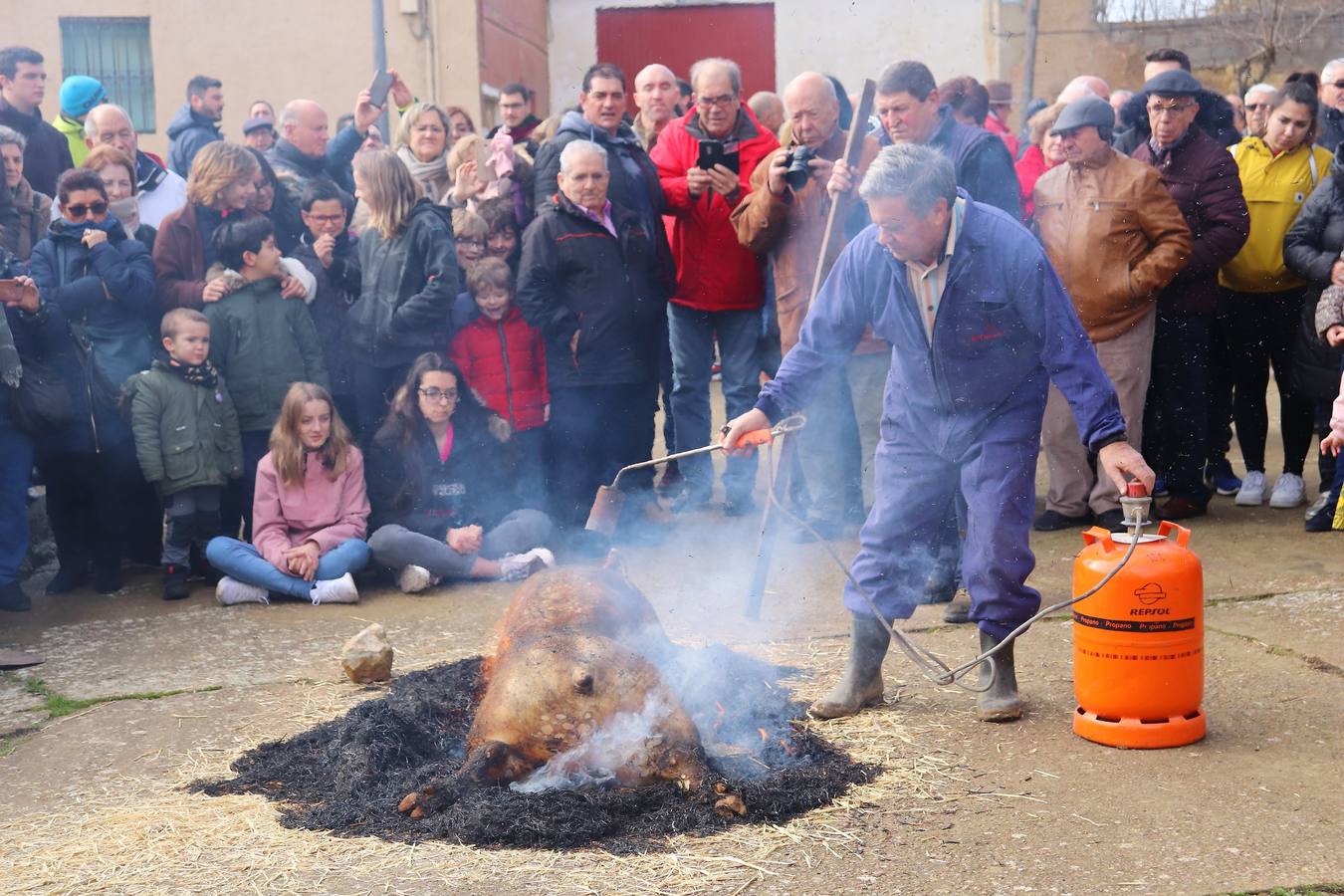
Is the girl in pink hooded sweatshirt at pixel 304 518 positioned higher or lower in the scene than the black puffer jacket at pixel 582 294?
lower

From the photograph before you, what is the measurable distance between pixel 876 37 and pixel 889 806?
629 inches

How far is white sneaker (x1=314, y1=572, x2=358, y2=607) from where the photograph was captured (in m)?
6.41

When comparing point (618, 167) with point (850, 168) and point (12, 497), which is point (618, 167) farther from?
point (12, 497)

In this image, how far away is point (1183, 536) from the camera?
168 inches

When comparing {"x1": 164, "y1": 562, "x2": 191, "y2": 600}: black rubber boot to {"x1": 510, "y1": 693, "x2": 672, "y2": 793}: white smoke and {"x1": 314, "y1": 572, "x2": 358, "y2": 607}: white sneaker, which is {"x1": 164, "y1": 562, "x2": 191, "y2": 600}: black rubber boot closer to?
{"x1": 314, "y1": 572, "x2": 358, "y2": 607}: white sneaker

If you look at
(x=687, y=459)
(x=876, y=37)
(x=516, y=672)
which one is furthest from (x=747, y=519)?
(x=876, y=37)

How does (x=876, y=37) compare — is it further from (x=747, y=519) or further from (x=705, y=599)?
(x=705, y=599)

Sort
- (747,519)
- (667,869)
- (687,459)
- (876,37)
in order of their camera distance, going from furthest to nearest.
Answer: (876,37)
(687,459)
(747,519)
(667,869)

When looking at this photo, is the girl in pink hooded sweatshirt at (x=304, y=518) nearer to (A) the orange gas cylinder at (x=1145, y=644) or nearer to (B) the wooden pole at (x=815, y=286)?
(B) the wooden pole at (x=815, y=286)

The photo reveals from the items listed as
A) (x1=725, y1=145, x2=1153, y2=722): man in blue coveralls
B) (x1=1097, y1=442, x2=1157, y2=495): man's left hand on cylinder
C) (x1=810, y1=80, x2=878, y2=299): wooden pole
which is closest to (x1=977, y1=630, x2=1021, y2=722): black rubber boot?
(x1=725, y1=145, x2=1153, y2=722): man in blue coveralls

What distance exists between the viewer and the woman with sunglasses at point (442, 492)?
21.7 ft

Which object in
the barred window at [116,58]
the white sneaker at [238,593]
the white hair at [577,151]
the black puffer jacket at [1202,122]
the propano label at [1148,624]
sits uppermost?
the barred window at [116,58]

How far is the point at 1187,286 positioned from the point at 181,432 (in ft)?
16.9

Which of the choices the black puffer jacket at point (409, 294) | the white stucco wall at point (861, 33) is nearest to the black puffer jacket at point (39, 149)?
the black puffer jacket at point (409, 294)
